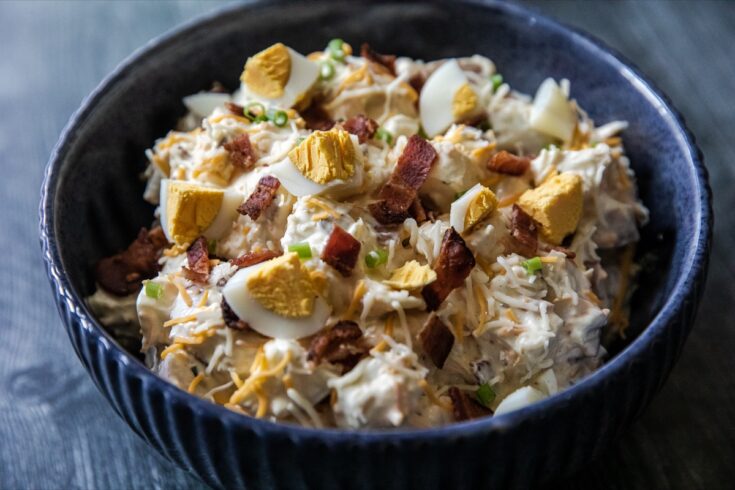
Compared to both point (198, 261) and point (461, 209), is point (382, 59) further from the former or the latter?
point (198, 261)

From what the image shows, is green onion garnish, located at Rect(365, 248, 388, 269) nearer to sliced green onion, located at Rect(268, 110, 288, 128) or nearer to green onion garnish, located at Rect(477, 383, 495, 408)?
green onion garnish, located at Rect(477, 383, 495, 408)

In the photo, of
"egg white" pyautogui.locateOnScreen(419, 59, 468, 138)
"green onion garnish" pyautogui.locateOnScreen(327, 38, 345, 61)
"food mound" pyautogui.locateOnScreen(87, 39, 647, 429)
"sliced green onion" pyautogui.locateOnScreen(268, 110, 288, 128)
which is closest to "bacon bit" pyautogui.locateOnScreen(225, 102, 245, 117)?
"food mound" pyautogui.locateOnScreen(87, 39, 647, 429)

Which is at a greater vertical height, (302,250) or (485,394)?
(302,250)

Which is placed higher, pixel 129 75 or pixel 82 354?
pixel 129 75

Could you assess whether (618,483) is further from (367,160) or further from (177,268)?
(177,268)

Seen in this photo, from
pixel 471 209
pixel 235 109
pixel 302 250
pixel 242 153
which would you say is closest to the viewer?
pixel 302 250

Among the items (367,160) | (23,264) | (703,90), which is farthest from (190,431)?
(703,90)

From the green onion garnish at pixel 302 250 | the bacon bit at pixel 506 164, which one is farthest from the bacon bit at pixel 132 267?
the bacon bit at pixel 506 164

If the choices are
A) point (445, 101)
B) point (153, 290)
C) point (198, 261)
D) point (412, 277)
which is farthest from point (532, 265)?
point (153, 290)
